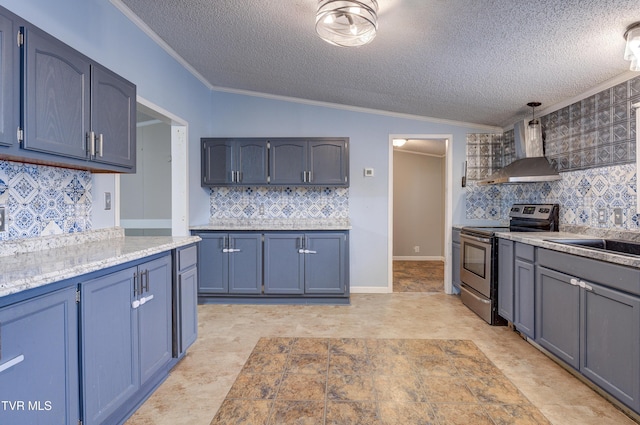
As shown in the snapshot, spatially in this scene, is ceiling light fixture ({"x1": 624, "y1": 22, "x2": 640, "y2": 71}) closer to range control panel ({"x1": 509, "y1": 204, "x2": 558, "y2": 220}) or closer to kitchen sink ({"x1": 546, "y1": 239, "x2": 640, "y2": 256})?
kitchen sink ({"x1": 546, "y1": 239, "x2": 640, "y2": 256})

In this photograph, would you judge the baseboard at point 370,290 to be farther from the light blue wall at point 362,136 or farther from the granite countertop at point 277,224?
the granite countertop at point 277,224

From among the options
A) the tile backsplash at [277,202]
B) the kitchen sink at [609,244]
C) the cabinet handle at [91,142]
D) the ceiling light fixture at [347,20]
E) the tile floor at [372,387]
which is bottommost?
the tile floor at [372,387]

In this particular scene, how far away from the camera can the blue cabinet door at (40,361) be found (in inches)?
42.2

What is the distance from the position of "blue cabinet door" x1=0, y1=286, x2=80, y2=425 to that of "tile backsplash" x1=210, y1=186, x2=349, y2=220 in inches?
116

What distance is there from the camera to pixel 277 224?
159 inches

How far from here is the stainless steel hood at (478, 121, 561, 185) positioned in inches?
124

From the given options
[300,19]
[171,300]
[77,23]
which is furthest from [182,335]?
[300,19]

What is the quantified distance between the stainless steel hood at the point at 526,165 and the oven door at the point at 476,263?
0.66 m

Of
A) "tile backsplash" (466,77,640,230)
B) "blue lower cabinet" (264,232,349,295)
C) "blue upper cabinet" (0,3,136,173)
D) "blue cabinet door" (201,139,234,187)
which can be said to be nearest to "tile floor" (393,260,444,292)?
"blue lower cabinet" (264,232,349,295)

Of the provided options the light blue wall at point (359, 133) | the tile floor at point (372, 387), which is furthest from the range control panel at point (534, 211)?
the tile floor at point (372, 387)

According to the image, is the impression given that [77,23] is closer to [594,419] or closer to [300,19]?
[300,19]

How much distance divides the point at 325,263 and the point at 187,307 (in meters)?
1.71

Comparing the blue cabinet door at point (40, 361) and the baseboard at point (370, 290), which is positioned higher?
the blue cabinet door at point (40, 361)

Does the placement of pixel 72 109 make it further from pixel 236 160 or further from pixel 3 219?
pixel 236 160
